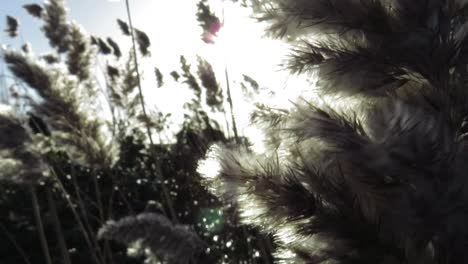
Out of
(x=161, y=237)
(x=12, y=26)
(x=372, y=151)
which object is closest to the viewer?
(x=372, y=151)

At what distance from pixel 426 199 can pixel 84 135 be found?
295 cm

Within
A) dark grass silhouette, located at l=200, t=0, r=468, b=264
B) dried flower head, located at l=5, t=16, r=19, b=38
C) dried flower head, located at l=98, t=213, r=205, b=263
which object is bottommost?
dried flower head, located at l=98, t=213, r=205, b=263

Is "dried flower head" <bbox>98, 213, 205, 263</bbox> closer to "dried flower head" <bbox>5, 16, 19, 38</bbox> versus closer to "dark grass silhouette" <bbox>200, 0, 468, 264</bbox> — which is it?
"dark grass silhouette" <bbox>200, 0, 468, 264</bbox>

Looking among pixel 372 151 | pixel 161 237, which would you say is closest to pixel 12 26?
pixel 161 237

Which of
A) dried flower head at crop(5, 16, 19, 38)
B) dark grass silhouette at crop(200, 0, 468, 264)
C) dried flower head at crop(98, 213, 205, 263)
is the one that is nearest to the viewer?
dark grass silhouette at crop(200, 0, 468, 264)

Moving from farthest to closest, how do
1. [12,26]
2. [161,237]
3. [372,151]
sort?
1. [12,26]
2. [161,237]
3. [372,151]

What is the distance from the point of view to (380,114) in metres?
1.14

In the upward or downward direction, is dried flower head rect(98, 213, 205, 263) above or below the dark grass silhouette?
below

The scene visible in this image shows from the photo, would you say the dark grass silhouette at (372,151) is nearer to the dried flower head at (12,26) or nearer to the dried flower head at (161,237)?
the dried flower head at (161,237)

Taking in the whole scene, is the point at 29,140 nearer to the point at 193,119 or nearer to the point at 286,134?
the point at 193,119

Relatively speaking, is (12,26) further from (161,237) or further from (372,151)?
(372,151)

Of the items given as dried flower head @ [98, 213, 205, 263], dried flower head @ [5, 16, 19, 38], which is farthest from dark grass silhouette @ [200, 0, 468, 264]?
dried flower head @ [5, 16, 19, 38]

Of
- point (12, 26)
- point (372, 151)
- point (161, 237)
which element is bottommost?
point (161, 237)

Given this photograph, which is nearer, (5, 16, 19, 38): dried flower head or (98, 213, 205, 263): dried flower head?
(98, 213, 205, 263): dried flower head
